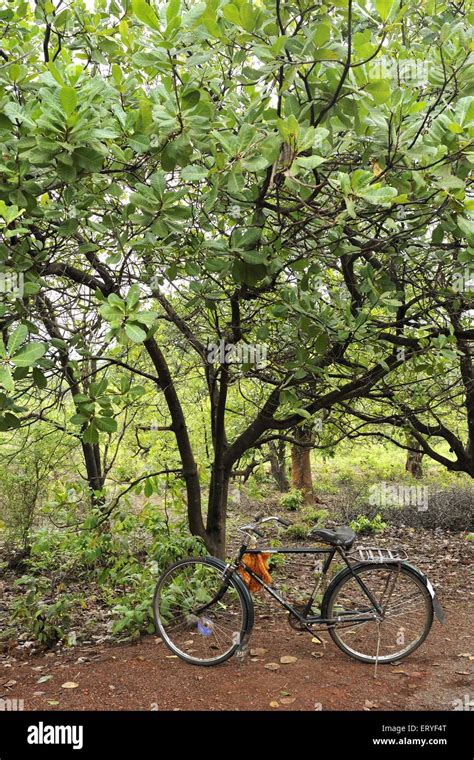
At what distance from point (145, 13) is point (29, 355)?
1358 millimetres

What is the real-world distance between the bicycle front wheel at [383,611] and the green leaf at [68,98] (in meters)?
3.48

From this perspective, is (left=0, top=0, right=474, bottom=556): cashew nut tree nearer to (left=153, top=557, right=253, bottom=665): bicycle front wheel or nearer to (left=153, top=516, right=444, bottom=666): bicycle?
(left=153, top=516, right=444, bottom=666): bicycle

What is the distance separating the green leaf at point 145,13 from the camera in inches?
88.7

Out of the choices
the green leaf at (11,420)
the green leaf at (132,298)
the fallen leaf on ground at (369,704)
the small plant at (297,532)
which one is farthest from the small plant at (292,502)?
the green leaf at (132,298)

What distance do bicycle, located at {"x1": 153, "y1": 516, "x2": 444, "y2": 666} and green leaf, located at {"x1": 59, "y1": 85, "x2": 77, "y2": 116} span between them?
3062 millimetres

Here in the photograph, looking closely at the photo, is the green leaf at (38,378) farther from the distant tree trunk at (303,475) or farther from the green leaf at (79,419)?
the distant tree trunk at (303,475)

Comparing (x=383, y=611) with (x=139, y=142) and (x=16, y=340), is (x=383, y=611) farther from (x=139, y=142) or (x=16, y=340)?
(x=139, y=142)

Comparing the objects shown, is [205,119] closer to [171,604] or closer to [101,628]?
[171,604]

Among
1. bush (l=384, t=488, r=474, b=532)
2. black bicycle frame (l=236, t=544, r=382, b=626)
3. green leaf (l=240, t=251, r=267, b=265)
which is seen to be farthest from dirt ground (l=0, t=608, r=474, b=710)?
bush (l=384, t=488, r=474, b=532)

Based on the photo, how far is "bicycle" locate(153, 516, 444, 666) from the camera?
4.48m

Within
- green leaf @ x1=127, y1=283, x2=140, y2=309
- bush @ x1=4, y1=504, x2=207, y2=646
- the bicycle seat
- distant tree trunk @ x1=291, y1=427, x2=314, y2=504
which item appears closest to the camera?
green leaf @ x1=127, y1=283, x2=140, y2=309

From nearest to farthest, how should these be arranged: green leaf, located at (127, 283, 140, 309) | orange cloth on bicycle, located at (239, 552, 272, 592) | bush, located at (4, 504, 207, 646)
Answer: green leaf, located at (127, 283, 140, 309) → orange cloth on bicycle, located at (239, 552, 272, 592) → bush, located at (4, 504, 207, 646)

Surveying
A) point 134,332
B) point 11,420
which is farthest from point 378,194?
point 11,420

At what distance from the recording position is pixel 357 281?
512 cm
